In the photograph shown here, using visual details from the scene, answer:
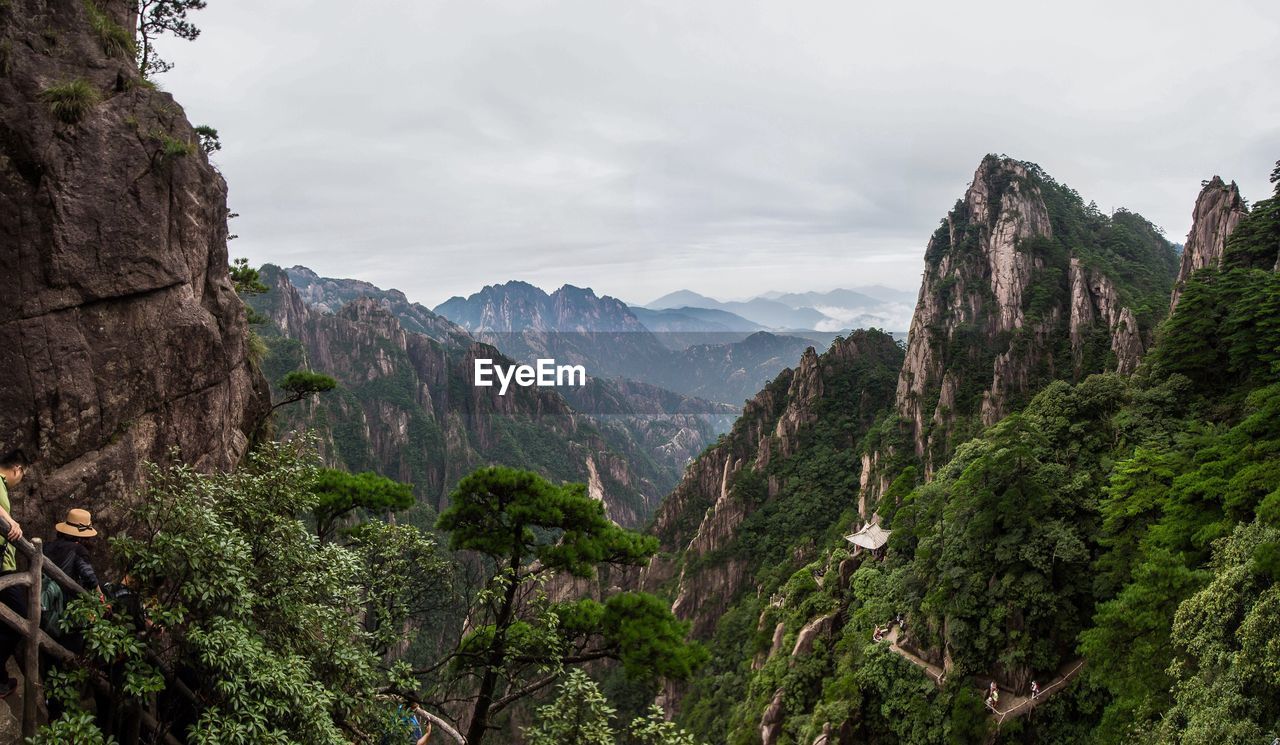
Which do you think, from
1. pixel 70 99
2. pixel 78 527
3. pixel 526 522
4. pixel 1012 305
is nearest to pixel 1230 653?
pixel 526 522

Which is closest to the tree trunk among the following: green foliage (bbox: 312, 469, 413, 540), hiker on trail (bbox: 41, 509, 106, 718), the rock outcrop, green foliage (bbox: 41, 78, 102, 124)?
green foliage (bbox: 312, 469, 413, 540)

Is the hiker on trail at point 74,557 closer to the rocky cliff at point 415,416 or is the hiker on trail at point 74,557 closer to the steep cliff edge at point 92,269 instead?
the steep cliff edge at point 92,269

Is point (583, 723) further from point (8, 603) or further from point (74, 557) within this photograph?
point (8, 603)

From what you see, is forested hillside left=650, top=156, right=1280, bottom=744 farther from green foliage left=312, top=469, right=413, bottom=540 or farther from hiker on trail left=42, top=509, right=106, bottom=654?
hiker on trail left=42, top=509, right=106, bottom=654

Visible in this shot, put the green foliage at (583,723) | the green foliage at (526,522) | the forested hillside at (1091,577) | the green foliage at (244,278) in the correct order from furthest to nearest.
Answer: the green foliage at (244,278), the forested hillside at (1091,577), the green foliage at (526,522), the green foliage at (583,723)

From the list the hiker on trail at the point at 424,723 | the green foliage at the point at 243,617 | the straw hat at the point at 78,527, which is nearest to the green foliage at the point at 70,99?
the green foliage at the point at 243,617

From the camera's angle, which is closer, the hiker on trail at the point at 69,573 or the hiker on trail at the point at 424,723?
the hiker on trail at the point at 69,573
